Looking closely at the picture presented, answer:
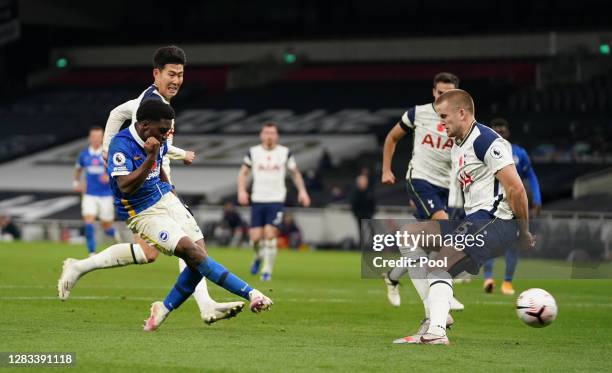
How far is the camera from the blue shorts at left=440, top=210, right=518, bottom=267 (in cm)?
1005

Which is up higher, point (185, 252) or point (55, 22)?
point (55, 22)

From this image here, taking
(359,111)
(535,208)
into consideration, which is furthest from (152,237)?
(359,111)

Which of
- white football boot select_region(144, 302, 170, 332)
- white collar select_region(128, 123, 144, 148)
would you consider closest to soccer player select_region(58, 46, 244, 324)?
white football boot select_region(144, 302, 170, 332)

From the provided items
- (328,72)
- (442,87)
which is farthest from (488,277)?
(328,72)

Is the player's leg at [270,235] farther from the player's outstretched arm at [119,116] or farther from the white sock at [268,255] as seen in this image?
the player's outstretched arm at [119,116]

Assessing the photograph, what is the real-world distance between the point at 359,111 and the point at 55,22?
16228 mm

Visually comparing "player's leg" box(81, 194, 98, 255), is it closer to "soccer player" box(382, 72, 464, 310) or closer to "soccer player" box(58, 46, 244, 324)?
"soccer player" box(382, 72, 464, 310)

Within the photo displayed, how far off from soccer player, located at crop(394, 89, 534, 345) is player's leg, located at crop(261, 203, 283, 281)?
9.36 m

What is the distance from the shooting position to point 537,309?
10.3m

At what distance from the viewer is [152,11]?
5606 centimetres

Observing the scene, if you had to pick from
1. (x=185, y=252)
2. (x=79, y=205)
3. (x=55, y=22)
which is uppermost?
(x=55, y=22)

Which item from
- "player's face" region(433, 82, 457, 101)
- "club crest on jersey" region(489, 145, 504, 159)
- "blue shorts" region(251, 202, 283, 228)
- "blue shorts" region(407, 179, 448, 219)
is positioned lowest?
"blue shorts" region(251, 202, 283, 228)

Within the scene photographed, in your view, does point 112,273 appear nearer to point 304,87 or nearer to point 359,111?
point 359,111

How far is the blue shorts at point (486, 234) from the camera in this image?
10.0 metres
